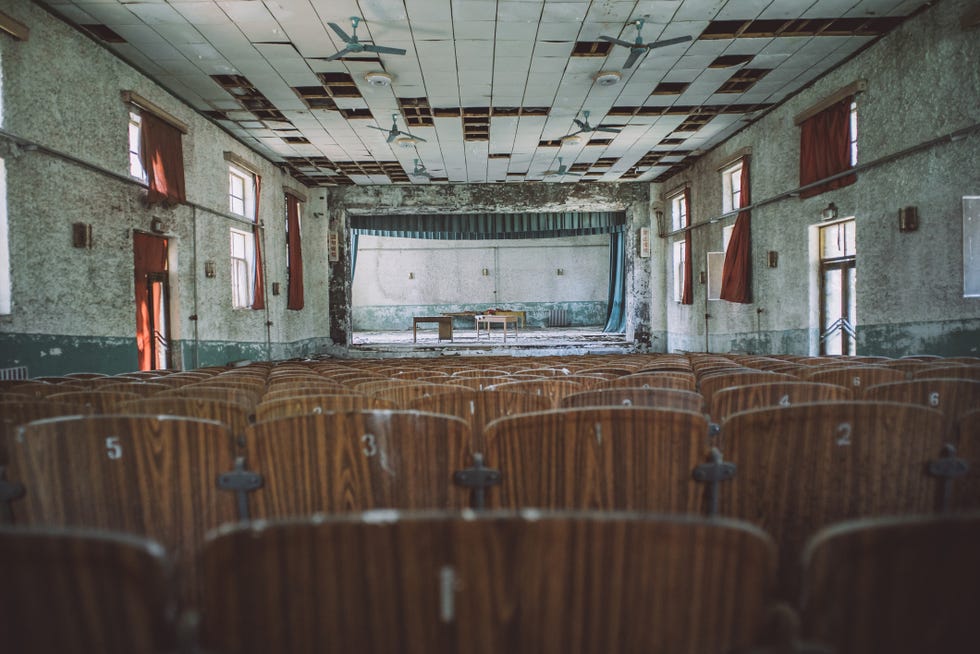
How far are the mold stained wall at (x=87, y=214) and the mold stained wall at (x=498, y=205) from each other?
432 cm

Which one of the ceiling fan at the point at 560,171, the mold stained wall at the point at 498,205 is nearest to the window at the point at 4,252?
the mold stained wall at the point at 498,205

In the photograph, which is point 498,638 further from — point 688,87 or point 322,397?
point 688,87

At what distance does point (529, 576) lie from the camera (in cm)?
74

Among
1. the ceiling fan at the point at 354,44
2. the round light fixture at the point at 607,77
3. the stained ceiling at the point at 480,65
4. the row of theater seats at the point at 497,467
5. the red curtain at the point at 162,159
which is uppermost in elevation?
the stained ceiling at the point at 480,65

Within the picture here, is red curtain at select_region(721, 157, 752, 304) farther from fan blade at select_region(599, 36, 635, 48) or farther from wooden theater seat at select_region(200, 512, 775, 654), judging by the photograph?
wooden theater seat at select_region(200, 512, 775, 654)

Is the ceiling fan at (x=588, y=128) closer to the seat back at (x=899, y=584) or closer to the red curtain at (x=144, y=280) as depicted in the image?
the red curtain at (x=144, y=280)

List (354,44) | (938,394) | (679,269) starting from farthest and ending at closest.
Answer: (679,269) < (354,44) < (938,394)

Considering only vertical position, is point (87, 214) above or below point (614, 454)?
above

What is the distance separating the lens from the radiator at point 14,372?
5469 mm

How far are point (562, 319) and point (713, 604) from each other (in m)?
21.7

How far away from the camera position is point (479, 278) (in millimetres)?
22453

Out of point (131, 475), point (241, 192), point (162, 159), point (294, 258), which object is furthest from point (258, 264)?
point (131, 475)

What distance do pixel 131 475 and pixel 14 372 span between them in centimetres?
551

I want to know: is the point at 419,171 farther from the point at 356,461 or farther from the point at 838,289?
the point at 356,461
